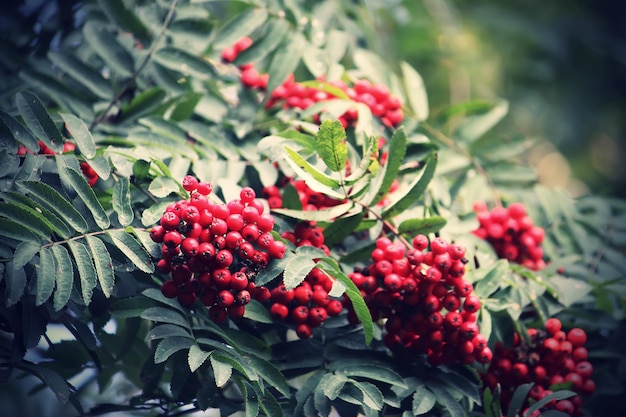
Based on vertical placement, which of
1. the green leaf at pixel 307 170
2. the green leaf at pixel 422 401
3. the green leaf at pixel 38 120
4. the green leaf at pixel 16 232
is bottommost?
the green leaf at pixel 422 401

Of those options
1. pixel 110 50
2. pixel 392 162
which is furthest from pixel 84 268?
pixel 110 50

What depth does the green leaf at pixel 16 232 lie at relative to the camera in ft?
6.08

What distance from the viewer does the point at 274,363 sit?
7.16 feet

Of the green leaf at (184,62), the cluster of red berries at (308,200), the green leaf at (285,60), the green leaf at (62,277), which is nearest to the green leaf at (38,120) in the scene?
the green leaf at (62,277)

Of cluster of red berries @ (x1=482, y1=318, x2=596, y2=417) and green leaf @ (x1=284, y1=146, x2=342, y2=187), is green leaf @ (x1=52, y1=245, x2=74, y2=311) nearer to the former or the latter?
green leaf @ (x1=284, y1=146, x2=342, y2=187)

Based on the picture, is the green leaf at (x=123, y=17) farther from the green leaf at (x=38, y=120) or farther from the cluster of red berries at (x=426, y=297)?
the cluster of red berries at (x=426, y=297)

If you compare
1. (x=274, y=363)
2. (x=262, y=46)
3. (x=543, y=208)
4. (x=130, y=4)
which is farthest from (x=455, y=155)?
(x=130, y=4)

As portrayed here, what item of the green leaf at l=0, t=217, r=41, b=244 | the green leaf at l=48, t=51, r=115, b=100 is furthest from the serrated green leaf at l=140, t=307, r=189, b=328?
the green leaf at l=48, t=51, r=115, b=100

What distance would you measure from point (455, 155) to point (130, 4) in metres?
1.68

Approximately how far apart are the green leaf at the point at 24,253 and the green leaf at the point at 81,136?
1.25 ft

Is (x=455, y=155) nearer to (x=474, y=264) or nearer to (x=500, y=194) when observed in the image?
(x=500, y=194)

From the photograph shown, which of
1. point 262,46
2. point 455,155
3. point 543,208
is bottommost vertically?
point 543,208

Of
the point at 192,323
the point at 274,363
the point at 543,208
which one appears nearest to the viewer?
the point at 192,323

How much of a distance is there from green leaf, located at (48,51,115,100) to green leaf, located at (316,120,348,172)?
3.43 feet
